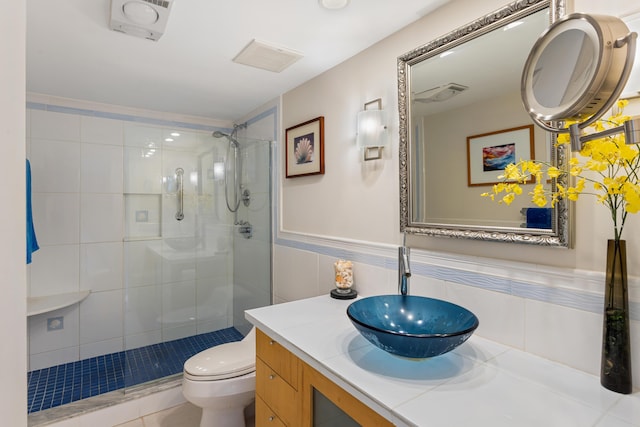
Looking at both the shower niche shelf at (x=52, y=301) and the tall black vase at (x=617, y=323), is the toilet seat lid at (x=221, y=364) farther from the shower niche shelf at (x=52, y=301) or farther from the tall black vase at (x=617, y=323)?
the tall black vase at (x=617, y=323)

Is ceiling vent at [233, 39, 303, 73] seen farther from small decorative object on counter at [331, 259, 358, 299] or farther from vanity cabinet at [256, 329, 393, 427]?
vanity cabinet at [256, 329, 393, 427]

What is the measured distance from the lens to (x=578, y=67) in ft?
2.90

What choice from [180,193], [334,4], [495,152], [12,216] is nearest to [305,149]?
[334,4]

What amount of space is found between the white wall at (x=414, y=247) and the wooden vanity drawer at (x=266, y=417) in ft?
2.36

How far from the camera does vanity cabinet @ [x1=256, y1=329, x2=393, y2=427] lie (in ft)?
3.28

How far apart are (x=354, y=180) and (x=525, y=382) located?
120 centimetres

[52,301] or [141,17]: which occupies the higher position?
[141,17]

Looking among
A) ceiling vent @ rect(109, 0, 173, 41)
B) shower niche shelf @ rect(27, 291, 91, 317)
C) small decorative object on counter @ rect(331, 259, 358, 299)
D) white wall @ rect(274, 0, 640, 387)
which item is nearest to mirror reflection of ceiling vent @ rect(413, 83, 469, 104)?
white wall @ rect(274, 0, 640, 387)

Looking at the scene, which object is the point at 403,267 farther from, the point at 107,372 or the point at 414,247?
the point at 107,372

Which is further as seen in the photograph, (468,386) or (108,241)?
(108,241)

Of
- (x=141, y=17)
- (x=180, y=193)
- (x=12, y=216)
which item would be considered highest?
(x=141, y=17)

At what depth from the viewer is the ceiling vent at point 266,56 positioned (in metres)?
1.75

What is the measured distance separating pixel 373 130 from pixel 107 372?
2567 mm

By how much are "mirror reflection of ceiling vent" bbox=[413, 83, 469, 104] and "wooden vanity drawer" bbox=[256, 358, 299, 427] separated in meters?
1.31
